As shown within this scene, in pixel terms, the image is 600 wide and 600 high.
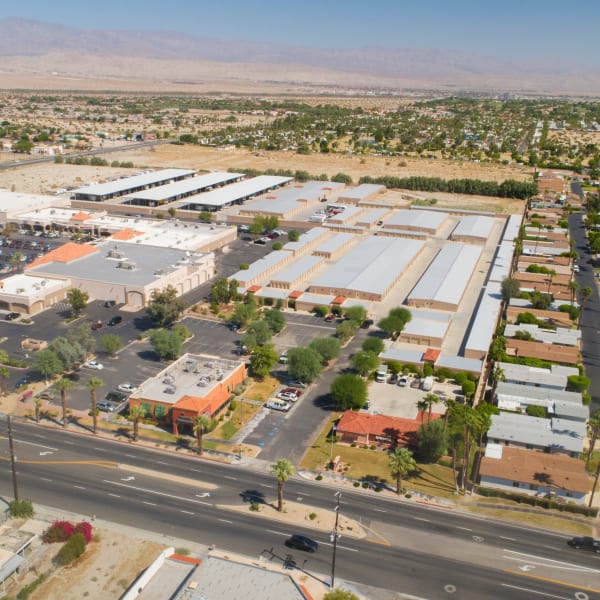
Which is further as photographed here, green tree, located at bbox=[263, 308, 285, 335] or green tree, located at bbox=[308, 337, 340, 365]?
green tree, located at bbox=[263, 308, 285, 335]

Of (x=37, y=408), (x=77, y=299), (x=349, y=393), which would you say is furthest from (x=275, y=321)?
(x=37, y=408)

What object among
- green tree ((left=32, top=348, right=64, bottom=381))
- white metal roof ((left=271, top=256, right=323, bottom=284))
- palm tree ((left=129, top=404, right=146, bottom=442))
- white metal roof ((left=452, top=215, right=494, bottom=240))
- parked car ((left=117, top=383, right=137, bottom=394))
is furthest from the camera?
white metal roof ((left=452, top=215, right=494, bottom=240))

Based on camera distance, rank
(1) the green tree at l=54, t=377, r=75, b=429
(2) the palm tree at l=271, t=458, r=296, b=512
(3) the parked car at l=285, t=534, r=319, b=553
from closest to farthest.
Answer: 1. (3) the parked car at l=285, t=534, r=319, b=553
2. (2) the palm tree at l=271, t=458, r=296, b=512
3. (1) the green tree at l=54, t=377, r=75, b=429

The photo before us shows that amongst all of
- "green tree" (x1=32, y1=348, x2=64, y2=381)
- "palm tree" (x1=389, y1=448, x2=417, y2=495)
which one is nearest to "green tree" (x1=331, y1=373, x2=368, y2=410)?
"palm tree" (x1=389, y1=448, x2=417, y2=495)

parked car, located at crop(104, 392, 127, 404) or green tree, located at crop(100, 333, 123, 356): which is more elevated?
green tree, located at crop(100, 333, 123, 356)

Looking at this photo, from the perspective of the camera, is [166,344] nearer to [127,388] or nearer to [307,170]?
[127,388]

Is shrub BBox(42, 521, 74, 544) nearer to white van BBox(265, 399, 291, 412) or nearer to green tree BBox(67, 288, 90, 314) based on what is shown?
white van BBox(265, 399, 291, 412)
